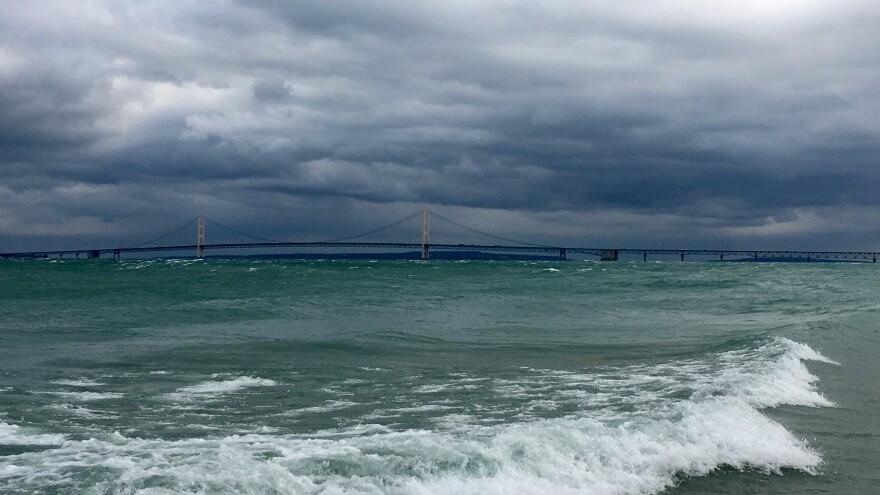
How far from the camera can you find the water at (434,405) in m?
6.79

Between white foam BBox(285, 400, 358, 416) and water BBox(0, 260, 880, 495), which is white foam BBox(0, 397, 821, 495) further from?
white foam BBox(285, 400, 358, 416)

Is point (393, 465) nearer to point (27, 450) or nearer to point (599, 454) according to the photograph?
point (599, 454)

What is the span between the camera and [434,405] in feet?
33.1

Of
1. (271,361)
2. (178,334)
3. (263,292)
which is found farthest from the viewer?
(263,292)

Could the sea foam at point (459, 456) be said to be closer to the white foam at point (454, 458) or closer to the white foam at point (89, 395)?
the white foam at point (454, 458)

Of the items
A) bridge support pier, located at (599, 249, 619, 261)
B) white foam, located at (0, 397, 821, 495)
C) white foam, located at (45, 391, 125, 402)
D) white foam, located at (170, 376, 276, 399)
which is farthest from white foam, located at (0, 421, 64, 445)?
bridge support pier, located at (599, 249, 619, 261)

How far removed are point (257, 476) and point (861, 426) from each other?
6.89 m

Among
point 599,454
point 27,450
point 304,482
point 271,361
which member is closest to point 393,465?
point 304,482

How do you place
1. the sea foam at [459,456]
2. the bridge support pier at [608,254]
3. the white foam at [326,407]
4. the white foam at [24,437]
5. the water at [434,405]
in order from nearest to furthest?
the sea foam at [459,456] < the water at [434,405] < the white foam at [24,437] < the white foam at [326,407] < the bridge support pier at [608,254]

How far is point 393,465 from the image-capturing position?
6.77 m

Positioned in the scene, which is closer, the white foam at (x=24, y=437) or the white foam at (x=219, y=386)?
the white foam at (x=24, y=437)

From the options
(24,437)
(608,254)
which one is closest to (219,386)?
(24,437)

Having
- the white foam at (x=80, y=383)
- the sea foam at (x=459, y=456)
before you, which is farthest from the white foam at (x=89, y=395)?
the sea foam at (x=459, y=456)

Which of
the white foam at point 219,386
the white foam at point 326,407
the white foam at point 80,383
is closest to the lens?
the white foam at point 326,407
